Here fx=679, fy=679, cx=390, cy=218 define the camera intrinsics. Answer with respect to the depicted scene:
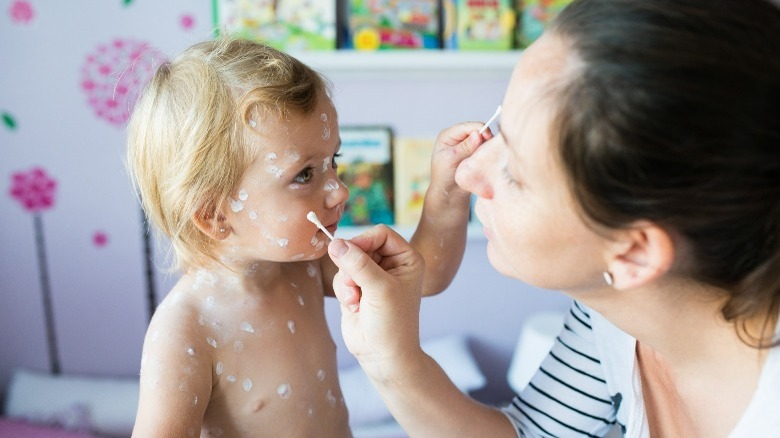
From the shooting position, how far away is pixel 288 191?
956 millimetres

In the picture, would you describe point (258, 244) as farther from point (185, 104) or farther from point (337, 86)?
point (337, 86)

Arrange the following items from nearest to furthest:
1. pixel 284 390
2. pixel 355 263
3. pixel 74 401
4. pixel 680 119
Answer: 1. pixel 680 119
2. pixel 355 263
3. pixel 284 390
4. pixel 74 401

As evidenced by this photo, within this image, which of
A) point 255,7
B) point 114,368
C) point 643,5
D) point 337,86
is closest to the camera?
point 643,5

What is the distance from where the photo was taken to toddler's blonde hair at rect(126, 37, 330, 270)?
0.93m

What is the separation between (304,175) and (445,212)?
0.83ft

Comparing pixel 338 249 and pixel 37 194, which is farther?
pixel 37 194

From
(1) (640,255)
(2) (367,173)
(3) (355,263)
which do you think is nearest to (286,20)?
(2) (367,173)

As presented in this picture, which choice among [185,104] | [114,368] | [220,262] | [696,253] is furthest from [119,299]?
[696,253]

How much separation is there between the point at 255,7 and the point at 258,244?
38.6 inches

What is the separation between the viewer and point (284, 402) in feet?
3.35

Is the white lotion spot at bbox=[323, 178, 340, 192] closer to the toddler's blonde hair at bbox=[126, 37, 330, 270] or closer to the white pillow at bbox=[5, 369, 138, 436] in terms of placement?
the toddler's blonde hair at bbox=[126, 37, 330, 270]

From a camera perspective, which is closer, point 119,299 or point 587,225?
point 587,225

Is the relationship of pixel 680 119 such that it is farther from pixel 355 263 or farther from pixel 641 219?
pixel 355 263

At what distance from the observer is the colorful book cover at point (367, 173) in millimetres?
1918
